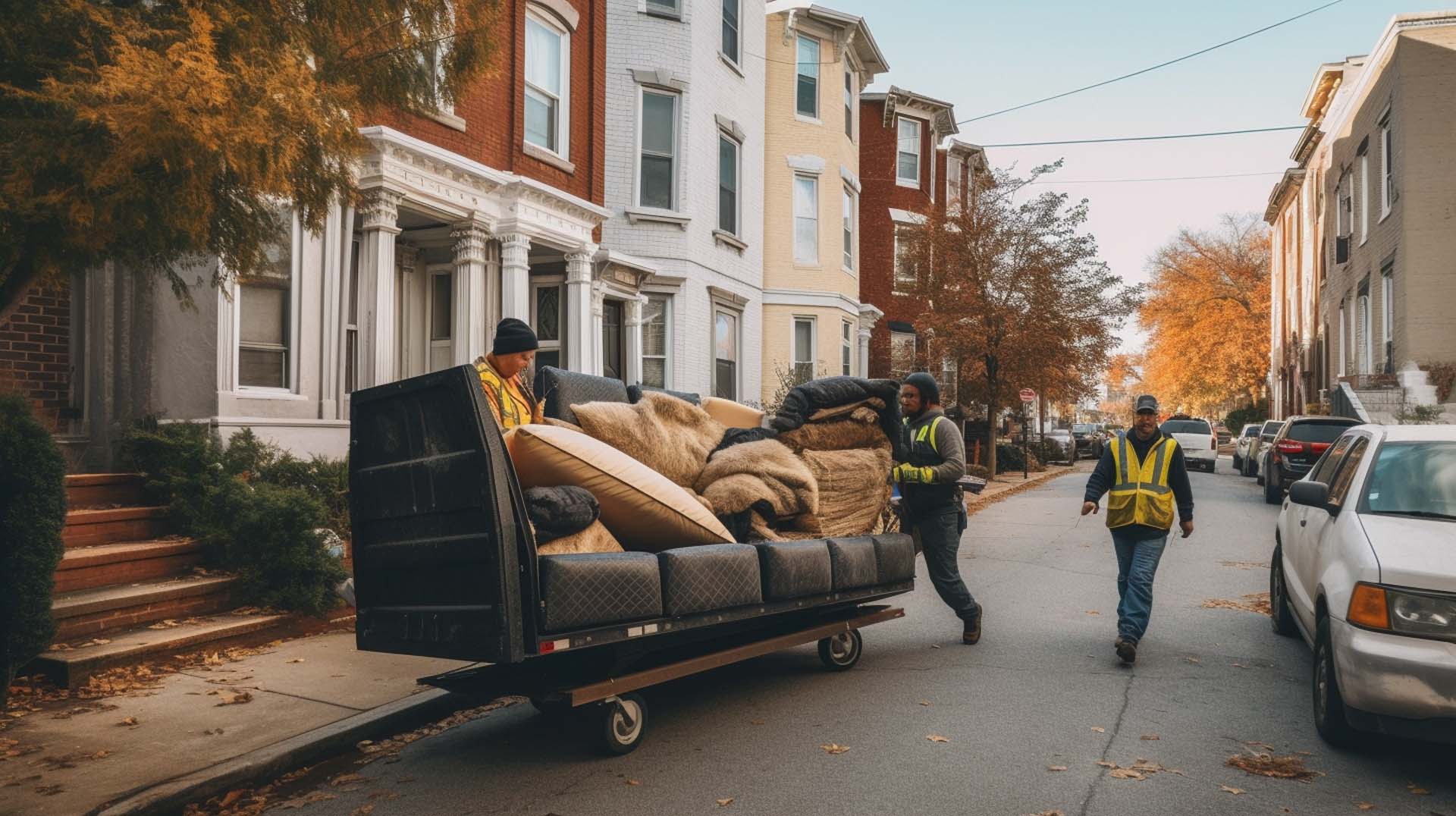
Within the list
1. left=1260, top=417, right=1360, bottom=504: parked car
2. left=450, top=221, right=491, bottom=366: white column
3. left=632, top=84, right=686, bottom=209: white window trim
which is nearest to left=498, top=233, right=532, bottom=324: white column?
left=450, top=221, right=491, bottom=366: white column

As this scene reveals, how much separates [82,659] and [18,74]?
337cm

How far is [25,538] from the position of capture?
17.6 feet

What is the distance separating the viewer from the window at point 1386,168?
24.2 metres

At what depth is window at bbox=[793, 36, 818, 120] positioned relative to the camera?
24.2 meters

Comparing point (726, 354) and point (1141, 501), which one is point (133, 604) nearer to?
point (1141, 501)

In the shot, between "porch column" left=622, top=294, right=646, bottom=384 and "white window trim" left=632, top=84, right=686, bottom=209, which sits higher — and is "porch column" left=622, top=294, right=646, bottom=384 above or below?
below

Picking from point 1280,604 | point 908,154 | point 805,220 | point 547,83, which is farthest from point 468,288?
point 908,154

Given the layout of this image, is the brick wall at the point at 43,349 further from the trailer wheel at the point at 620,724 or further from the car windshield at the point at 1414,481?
the car windshield at the point at 1414,481

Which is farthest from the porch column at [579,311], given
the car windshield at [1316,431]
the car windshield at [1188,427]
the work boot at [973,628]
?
the car windshield at [1188,427]

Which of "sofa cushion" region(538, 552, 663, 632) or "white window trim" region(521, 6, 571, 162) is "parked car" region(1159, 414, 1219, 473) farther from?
"sofa cushion" region(538, 552, 663, 632)

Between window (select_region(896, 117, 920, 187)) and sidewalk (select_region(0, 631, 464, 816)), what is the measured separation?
26.3 m

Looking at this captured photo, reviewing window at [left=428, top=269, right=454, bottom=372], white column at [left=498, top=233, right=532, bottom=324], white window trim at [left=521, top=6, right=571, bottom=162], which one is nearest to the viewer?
white column at [left=498, top=233, right=532, bottom=324]

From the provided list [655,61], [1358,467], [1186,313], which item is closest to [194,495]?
[1358,467]

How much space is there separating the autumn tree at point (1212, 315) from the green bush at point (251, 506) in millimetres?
55248
